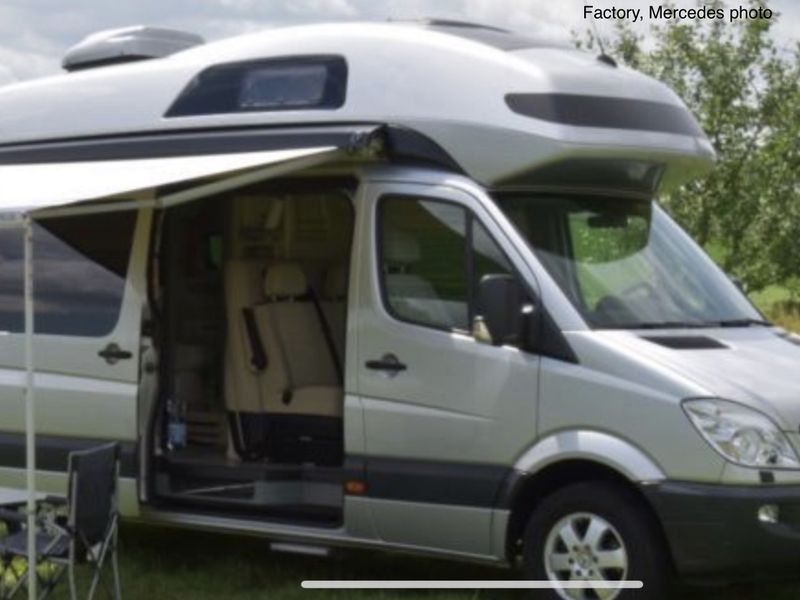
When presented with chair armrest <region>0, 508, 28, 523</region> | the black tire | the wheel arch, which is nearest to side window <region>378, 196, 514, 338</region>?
the wheel arch

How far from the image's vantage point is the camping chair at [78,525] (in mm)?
6801

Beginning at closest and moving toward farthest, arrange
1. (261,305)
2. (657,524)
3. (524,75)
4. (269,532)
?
(657,524) → (524,75) → (269,532) → (261,305)

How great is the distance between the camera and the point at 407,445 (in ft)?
25.1

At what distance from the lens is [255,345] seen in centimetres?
873

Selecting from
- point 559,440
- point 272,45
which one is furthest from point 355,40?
point 559,440

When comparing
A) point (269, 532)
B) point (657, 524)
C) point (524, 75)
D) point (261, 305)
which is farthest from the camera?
point (261, 305)

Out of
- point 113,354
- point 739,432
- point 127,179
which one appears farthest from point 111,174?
point 739,432

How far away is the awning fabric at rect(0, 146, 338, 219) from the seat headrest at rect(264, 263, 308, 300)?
0.93 metres

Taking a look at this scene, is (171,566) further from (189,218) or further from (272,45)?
(272,45)

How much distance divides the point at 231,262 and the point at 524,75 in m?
2.18

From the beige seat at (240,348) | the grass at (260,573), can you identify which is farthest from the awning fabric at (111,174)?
the grass at (260,573)

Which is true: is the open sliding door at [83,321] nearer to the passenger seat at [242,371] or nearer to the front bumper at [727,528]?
the passenger seat at [242,371]

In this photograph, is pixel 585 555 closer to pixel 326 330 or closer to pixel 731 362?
pixel 731 362

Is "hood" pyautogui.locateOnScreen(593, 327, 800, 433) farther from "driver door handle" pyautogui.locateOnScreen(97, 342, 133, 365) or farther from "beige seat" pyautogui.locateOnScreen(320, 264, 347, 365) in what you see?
"driver door handle" pyautogui.locateOnScreen(97, 342, 133, 365)
